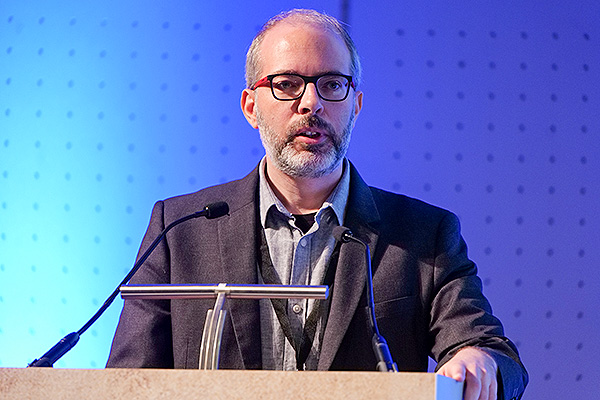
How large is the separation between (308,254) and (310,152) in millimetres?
205

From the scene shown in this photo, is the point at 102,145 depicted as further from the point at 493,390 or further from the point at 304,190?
the point at 493,390

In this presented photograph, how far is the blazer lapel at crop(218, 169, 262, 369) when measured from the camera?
1463mm

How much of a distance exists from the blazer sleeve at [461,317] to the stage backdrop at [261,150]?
1.16ft

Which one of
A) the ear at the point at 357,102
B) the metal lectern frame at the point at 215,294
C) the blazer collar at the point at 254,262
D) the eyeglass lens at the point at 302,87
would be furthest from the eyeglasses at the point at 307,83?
the metal lectern frame at the point at 215,294

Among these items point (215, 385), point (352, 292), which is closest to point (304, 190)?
A: point (352, 292)

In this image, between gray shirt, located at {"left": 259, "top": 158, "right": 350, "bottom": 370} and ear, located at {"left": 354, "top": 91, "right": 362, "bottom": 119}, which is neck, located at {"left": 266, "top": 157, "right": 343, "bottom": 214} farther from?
ear, located at {"left": 354, "top": 91, "right": 362, "bottom": 119}

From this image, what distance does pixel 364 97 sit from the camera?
1.90m

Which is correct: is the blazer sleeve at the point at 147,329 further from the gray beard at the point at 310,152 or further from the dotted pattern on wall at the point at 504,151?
the dotted pattern on wall at the point at 504,151

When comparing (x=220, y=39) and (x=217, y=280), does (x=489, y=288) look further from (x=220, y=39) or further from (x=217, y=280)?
(x=220, y=39)

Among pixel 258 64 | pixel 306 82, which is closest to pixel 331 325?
pixel 306 82

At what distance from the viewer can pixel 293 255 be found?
1.55 metres

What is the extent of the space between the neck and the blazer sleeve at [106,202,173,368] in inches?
10.7

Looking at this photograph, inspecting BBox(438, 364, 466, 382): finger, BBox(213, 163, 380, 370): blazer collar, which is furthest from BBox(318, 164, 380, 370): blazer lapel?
BBox(438, 364, 466, 382): finger

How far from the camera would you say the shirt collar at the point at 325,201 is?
1.60 metres
